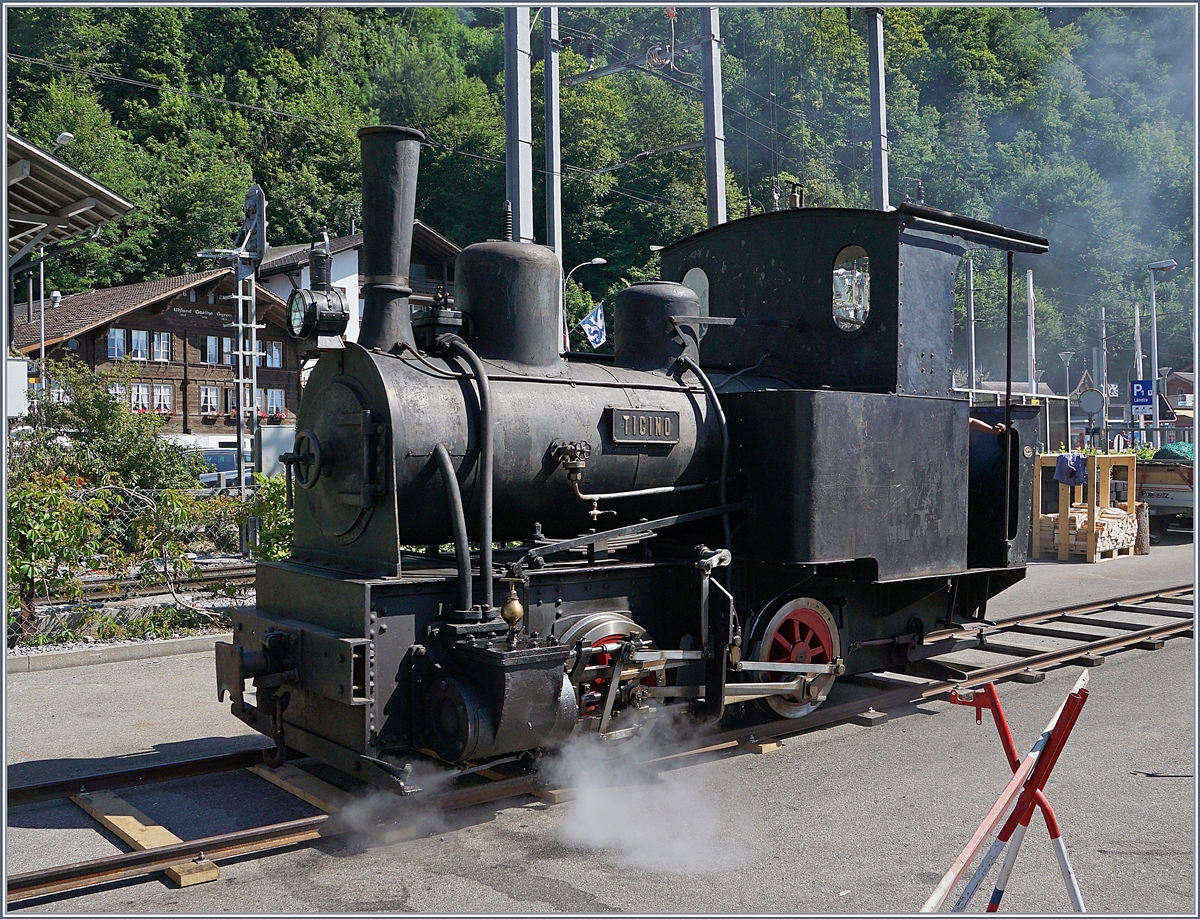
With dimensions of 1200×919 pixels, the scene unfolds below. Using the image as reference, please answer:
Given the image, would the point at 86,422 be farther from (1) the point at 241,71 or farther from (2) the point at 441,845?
(1) the point at 241,71

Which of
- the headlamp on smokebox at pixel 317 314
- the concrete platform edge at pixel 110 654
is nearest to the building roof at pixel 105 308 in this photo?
the concrete platform edge at pixel 110 654

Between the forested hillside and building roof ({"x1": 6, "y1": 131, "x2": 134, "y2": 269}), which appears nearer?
building roof ({"x1": 6, "y1": 131, "x2": 134, "y2": 269})

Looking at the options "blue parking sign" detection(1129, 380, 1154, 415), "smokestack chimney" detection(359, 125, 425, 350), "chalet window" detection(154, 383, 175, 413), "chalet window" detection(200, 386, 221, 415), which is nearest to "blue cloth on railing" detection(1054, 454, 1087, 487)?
"blue parking sign" detection(1129, 380, 1154, 415)

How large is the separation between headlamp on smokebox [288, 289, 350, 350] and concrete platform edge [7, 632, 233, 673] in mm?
3601

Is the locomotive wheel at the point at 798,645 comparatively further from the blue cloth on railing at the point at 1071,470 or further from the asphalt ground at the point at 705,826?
the blue cloth on railing at the point at 1071,470

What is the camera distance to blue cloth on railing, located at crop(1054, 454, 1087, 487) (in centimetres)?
1591

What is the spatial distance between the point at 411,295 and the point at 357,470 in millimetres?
1086

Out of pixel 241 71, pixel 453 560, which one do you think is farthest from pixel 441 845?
pixel 241 71

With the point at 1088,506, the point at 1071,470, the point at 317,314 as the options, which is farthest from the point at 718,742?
the point at 1088,506

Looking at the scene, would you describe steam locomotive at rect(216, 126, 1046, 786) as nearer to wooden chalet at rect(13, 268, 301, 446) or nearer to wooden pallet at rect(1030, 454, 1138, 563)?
wooden pallet at rect(1030, 454, 1138, 563)

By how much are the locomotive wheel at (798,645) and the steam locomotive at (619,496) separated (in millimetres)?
19

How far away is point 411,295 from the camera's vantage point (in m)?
5.46

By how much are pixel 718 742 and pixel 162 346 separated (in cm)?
3316

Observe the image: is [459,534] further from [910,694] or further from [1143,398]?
[1143,398]
